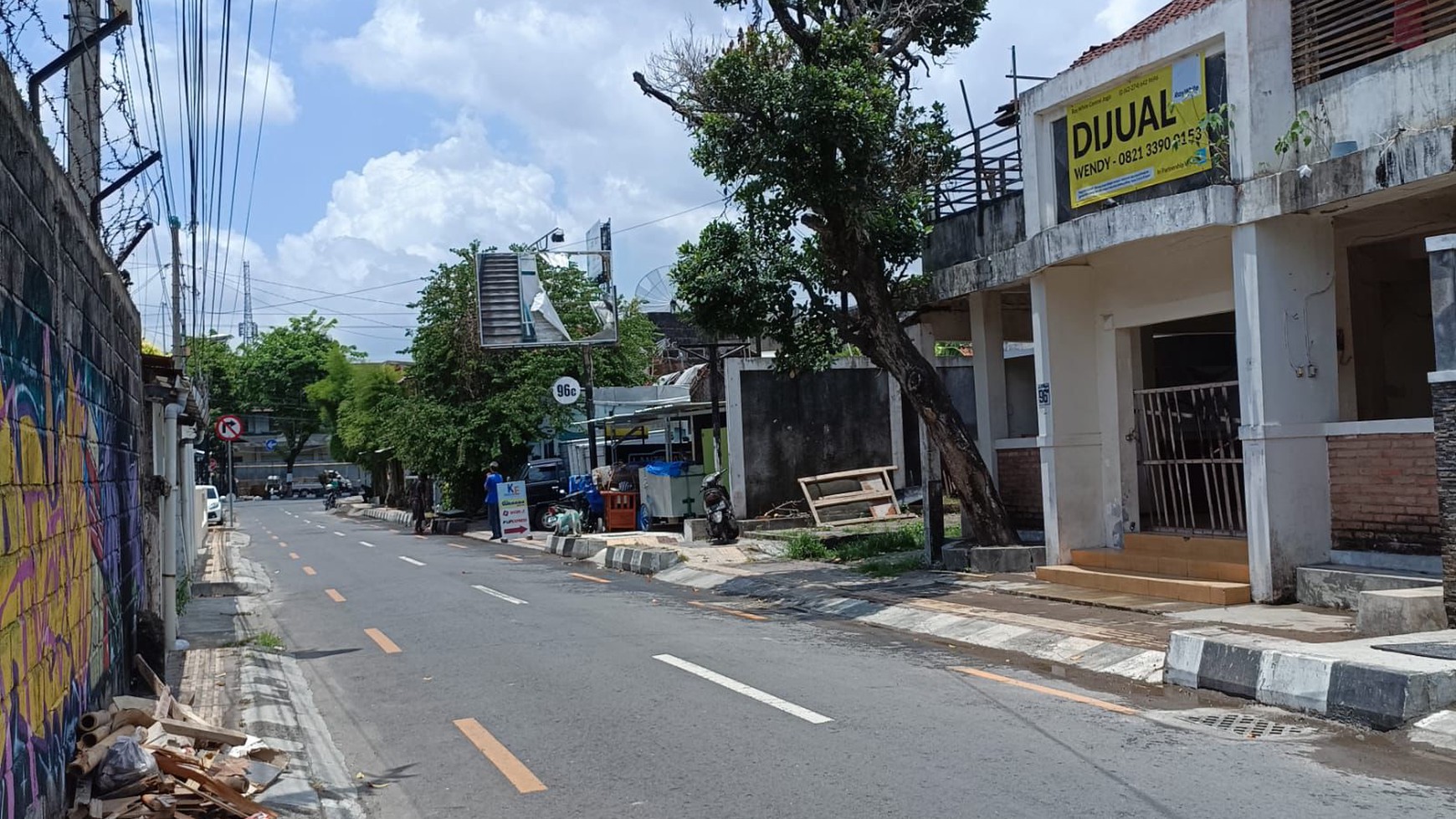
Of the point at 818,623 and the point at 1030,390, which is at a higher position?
the point at 1030,390

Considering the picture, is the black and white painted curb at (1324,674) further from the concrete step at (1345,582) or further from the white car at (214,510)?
the white car at (214,510)

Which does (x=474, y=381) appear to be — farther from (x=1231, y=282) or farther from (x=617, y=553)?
(x=1231, y=282)

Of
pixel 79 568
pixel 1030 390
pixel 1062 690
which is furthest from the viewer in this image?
pixel 1030 390

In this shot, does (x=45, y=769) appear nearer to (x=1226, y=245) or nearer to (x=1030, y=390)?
(x=1226, y=245)

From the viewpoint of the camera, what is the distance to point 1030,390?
22078mm

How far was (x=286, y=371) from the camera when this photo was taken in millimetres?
80125

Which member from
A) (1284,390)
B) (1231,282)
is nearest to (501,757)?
(1284,390)

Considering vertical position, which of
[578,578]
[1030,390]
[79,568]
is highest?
[1030,390]

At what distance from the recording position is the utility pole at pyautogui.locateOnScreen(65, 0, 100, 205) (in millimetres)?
10469

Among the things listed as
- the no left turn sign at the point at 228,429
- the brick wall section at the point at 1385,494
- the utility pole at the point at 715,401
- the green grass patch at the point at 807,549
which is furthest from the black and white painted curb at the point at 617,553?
the brick wall section at the point at 1385,494

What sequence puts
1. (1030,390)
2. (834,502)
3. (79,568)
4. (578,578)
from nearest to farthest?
(79,568) → (578,578) → (1030,390) → (834,502)

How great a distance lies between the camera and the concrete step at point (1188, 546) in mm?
13031

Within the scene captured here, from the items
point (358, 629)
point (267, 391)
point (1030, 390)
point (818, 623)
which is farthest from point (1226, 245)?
point (267, 391)

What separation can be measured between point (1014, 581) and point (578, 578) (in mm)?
7612
